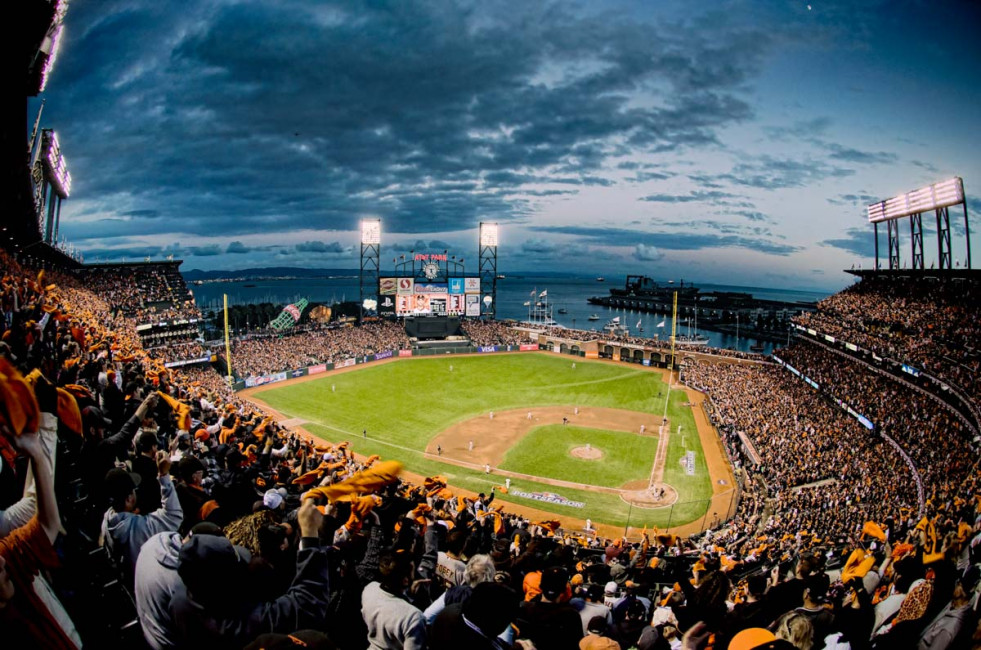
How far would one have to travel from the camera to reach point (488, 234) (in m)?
77.2

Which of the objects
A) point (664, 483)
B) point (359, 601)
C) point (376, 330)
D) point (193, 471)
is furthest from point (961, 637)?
point (376, 330)

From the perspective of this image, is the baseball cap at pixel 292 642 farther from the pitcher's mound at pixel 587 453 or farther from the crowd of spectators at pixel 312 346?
the crowd of spectators at pixel 312 346

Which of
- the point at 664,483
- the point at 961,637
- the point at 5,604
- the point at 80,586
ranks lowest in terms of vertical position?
the point at 664,483

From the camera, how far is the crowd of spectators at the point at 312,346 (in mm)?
49525

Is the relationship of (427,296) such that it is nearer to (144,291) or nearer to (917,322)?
(144,291)

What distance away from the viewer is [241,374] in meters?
46.3

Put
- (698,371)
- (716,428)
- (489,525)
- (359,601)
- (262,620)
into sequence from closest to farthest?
(262,620)
(359,601)
(489,525)
(716,428)
(698,371)

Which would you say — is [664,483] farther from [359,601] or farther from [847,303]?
[847,303]

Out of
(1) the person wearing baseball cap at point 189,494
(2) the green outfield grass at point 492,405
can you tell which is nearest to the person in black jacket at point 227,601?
(1) the person wearing baseball cap at point 189,494

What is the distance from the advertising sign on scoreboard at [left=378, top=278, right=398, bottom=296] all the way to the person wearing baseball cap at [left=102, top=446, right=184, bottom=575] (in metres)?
64.1

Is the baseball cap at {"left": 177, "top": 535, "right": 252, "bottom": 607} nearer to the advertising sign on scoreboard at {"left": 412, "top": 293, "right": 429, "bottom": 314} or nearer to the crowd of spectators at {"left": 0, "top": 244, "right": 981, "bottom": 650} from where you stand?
the crowd of spectators at {"left": 0, "top": 244, "right": 981, "bottom": 650}

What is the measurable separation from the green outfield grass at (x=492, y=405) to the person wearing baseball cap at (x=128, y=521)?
2246cm

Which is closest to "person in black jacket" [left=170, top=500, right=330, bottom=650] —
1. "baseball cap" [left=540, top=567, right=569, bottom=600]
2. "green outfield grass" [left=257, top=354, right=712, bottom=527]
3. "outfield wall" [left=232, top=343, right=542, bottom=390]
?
"baseball cap" [left=540, top=567, right=569, bottom=600]

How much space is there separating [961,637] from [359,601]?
4840 millimetres
